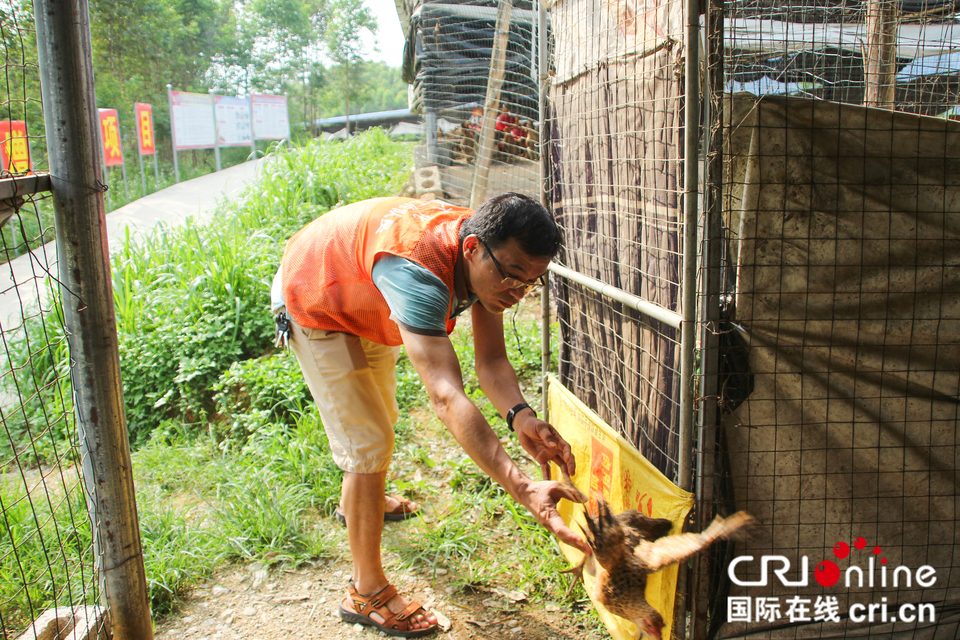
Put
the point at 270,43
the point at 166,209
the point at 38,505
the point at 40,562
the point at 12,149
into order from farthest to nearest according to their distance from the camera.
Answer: the point at 270,43
the point at 166,209
the point at 38,505
the point at 40,562
the point at 12,149

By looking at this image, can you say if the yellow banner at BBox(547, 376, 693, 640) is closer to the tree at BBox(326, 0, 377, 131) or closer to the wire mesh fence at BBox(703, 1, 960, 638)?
the wire mesh fence at BBox(703, 1, 960, 638)

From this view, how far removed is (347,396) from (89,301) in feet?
3.04

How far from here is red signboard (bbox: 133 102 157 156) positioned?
9.25m

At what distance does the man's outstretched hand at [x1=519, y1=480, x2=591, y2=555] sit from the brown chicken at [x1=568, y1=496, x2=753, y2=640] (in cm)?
15

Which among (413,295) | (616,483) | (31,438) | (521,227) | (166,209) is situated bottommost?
(616,483)

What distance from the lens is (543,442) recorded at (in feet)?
7.18

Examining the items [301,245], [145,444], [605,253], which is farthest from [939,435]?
[145,444]

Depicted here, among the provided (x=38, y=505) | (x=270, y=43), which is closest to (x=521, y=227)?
(x=38, y=505)

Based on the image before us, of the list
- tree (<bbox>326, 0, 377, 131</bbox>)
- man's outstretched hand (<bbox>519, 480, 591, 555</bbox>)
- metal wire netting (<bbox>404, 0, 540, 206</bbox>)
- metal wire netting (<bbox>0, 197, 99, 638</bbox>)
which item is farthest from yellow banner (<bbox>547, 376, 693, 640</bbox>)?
tree (<bbox>326, 0, 377, 131</bbox>)

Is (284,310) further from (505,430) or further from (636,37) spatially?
(505,430)

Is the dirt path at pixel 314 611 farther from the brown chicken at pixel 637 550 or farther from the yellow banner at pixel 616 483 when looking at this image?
the brown chicken at pixel 637 550

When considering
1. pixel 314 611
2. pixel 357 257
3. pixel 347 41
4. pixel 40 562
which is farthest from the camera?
pixel 347 41

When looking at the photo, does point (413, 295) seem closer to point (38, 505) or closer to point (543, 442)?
point (543, 442)

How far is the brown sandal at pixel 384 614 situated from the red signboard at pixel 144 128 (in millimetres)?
8842
